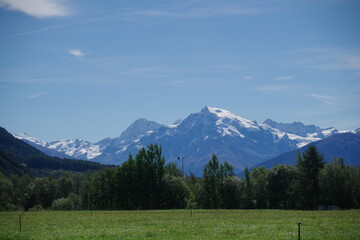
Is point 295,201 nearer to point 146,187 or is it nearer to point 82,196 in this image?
point 146,187

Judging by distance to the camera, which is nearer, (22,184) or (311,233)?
(311,233)

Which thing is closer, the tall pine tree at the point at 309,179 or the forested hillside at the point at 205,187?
the tall pine tree at the point at 309,179

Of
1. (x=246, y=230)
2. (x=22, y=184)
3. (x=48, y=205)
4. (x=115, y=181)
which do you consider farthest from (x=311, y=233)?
(x=22, y=184)

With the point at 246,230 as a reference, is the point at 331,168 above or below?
above

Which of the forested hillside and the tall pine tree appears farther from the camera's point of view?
the forested hillside

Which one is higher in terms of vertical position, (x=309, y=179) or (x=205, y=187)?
(x=309, y=179)

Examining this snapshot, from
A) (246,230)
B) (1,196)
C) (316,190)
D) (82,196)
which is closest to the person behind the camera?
(246,230)

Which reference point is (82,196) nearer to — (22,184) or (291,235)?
(22,184)

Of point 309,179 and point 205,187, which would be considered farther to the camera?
point 205,187

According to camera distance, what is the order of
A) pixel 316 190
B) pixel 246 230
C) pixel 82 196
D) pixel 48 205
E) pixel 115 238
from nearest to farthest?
pixel 115 238 < pixel 246 230 < pixel 316 190 < pixel 82 196 < pixel 48 205

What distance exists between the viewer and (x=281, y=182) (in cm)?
12106

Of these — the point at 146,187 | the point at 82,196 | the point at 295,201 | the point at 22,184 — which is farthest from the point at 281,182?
the point at 22,184

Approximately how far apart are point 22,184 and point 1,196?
5800 cm

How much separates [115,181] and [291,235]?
9639cm
